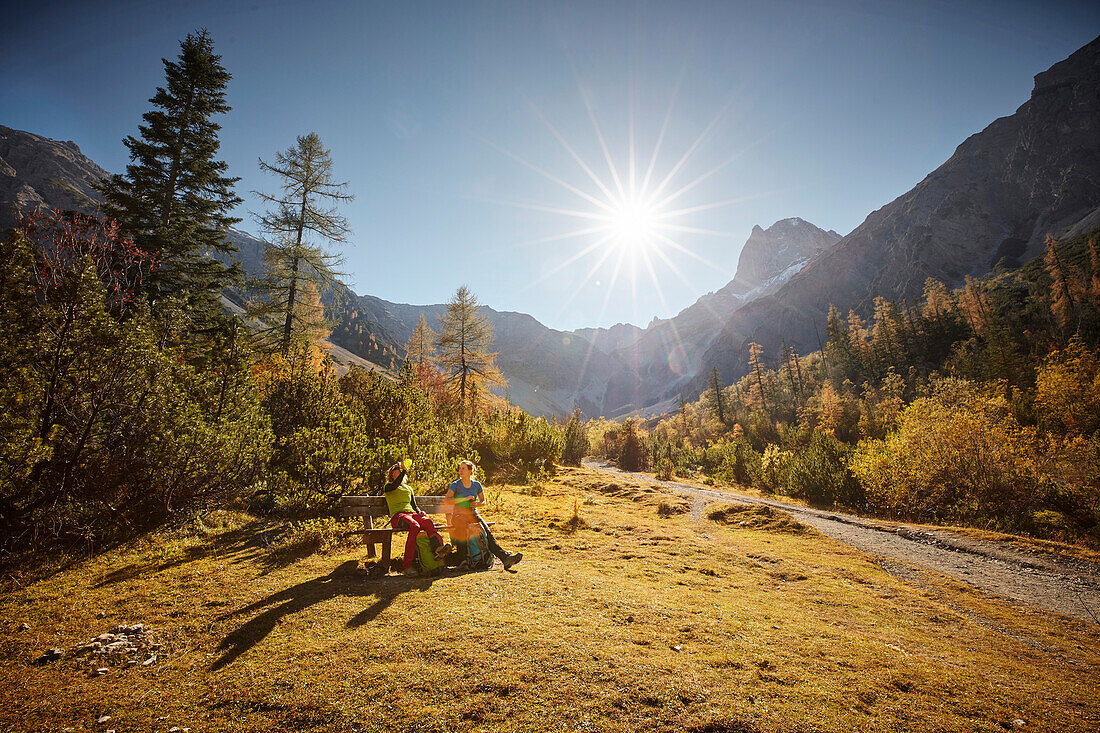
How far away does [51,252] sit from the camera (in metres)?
6.24

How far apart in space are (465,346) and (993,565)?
27.0m

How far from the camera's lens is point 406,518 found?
6227mm

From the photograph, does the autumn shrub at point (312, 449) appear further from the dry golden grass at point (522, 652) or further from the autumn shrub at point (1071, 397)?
the autumn shrub at point (1071, 397)

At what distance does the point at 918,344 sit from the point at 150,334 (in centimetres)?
9474

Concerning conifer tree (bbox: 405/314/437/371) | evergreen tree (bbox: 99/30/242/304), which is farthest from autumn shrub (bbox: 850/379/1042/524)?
conifer tree (bbox: 405/314/437/371)

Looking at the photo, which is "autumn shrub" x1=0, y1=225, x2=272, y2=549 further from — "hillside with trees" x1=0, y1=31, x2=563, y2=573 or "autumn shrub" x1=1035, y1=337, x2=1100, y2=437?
"autumn shrub" x1=1035, y1=337, x2=1100, y2=437

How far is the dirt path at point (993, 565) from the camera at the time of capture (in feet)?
26.6

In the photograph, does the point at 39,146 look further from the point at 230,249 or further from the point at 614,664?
the point at 614,664

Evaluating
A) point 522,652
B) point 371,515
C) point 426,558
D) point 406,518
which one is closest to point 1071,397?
point 522,652

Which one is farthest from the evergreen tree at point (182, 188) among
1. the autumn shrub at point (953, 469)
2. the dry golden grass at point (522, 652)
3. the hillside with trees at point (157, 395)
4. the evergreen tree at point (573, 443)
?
the autumn shrub at point (953, 469)

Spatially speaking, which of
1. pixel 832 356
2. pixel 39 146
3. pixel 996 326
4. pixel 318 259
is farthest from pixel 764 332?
pixel 39 146

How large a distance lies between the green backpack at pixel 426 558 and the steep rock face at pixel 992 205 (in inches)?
6915

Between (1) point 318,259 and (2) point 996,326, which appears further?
(2) point 996,326

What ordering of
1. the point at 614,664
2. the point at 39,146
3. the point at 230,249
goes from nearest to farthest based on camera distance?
the point at 614,664
the point at 230,249
the point at 39,146
